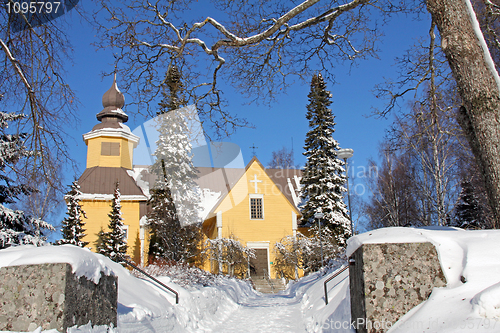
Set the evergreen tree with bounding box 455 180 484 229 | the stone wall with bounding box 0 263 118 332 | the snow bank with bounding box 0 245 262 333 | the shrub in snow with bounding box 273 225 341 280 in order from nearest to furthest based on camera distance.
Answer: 1. the stone wall with bounding box 0 263 118 332
2. the snow bank with bounding box 0 245 262 333
3. the evergreen tree with bounding box 455 180 484 229
4. the shrub in snow with bounding box 273 225 341 280

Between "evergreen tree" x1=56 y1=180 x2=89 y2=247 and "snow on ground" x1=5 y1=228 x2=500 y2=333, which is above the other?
"evergreen tree" x1=56 y1=180 x2=89 y2=247

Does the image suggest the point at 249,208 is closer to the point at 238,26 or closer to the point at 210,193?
the point at 210,193

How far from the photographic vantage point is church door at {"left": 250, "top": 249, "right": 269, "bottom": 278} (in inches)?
1011

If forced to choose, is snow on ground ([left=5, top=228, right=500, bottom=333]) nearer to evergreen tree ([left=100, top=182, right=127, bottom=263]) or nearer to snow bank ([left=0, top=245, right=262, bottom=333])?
snow bank ([left=0, top=245, right=262, bottom=333])

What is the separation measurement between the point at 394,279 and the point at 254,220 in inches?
914

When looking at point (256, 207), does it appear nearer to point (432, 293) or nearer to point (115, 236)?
point (115, 236)

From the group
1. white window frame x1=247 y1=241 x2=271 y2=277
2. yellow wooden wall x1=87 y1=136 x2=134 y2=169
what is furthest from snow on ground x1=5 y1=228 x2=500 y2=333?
yellow wooden wall x1=87 y1=136 x2=134 y2=169

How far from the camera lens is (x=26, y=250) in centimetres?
399

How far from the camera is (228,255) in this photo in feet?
79.5

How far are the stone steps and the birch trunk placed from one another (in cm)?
1837

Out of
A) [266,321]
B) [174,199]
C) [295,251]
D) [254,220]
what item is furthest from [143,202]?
[266,321]

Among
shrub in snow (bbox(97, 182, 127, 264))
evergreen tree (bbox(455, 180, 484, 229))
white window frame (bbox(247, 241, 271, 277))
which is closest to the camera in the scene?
shrub in snow (bbox(97, 182, 127, 264))

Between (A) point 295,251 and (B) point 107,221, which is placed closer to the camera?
(B) point 107,221

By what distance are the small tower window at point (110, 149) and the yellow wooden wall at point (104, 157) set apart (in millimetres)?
223
